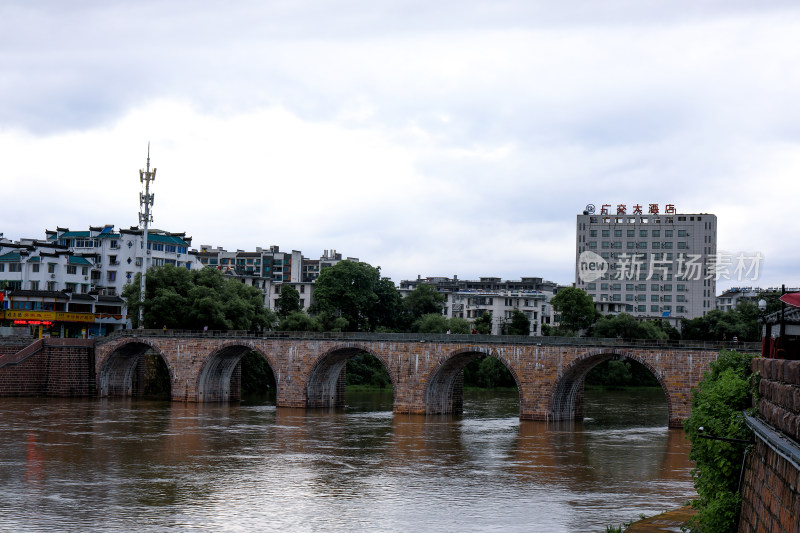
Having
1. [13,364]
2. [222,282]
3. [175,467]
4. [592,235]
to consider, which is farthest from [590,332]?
[175,467]

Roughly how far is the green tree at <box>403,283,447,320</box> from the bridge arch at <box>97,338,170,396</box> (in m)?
45.8

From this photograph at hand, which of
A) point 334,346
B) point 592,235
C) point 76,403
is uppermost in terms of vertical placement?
point 592,235

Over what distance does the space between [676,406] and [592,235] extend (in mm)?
86090

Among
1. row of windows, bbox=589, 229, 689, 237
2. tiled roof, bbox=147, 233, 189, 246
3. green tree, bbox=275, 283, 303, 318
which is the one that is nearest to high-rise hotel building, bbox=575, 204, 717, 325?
row of windows, bbox=589, 229, 689, 237

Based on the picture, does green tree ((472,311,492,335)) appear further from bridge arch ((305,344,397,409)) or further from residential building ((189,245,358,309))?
bridge arch ((305,344,397,409))

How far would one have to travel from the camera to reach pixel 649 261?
134000 mm

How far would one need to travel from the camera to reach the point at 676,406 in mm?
53156

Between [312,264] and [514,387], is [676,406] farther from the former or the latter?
[312,264]

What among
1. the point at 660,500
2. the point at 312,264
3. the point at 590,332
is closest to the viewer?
the point at 660,500

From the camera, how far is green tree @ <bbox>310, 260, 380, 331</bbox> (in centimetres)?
9606

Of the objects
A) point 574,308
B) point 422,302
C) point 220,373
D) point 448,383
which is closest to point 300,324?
point 220,373

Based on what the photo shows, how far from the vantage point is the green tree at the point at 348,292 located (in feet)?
315

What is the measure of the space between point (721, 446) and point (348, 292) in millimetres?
76913

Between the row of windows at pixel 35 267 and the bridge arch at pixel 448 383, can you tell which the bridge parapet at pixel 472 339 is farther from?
the row of windows at pixel 35 267
